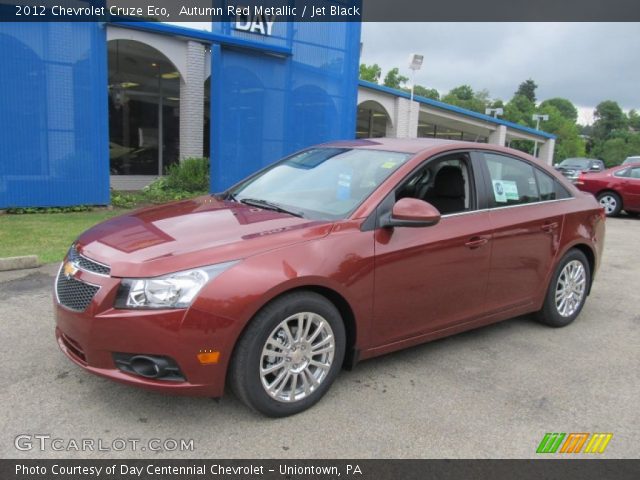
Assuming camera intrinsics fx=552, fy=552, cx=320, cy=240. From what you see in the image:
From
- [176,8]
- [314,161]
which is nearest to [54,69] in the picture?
[176,8]

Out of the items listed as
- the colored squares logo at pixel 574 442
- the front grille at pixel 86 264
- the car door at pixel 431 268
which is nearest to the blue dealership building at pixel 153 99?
the front grille at pixel 86 264

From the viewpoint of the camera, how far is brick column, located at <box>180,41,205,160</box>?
1451 centimetres

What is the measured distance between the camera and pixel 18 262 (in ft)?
20.0

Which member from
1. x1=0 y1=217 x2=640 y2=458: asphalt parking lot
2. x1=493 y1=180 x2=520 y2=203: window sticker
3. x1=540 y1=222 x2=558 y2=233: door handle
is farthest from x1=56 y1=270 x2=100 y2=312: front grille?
x1=540 y1=222 x2=558 y2=233: door handle

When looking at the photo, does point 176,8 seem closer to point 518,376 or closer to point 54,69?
point 54,69

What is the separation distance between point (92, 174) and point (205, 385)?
28.0 ft

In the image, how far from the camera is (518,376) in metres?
3.94

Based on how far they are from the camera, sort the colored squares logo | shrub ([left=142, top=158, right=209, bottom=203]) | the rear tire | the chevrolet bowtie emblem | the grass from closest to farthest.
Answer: the colored squares logo < the chevrolet bowtie emblem < the rear tire < the grass < shrub ([left=142, top=158, right=209, bottom=203])

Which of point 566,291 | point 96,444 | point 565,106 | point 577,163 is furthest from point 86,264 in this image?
point 565,106

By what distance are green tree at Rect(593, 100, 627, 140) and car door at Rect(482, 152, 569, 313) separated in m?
129

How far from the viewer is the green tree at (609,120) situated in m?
121

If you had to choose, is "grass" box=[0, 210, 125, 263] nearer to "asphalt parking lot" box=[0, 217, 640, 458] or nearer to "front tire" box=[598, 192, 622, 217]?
"asphalt parking lot" box=[0, 217, 640, 458]

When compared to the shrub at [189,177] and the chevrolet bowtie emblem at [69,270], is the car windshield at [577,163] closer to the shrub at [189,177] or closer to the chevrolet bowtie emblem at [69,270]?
the shrub at [189,177]

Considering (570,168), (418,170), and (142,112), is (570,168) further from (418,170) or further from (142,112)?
(418,170)
